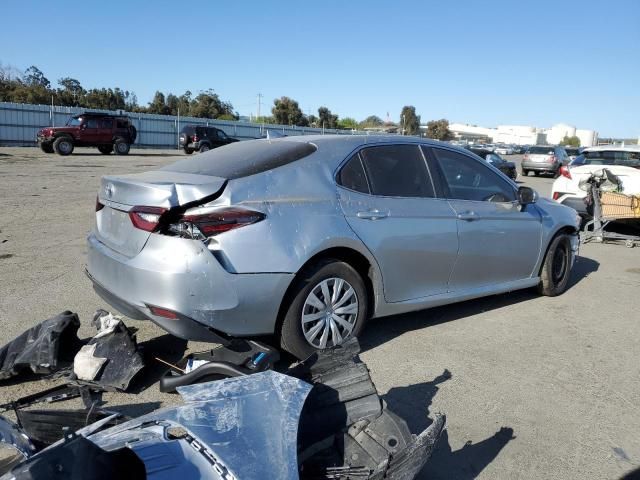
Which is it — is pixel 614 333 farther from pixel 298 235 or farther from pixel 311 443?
pixel 311 443

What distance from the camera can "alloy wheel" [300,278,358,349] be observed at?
3836 mm

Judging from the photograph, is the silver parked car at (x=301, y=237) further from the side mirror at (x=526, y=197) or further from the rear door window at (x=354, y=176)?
the side mirror at (x=526, y=197)

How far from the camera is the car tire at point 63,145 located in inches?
974

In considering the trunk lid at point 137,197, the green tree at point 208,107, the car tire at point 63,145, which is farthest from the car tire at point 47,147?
the green tree at point 208,107

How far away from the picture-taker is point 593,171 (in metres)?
10.3

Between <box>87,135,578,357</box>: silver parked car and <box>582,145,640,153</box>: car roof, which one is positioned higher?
<box>582,145,640,153</box>: car roof

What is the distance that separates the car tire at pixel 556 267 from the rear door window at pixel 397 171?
200 centimetres

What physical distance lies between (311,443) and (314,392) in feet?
0.88

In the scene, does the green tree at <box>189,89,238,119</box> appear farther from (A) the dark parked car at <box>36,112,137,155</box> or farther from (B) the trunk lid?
(B) the trunk lid

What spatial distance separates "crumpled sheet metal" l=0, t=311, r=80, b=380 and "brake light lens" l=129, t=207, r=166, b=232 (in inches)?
35.6

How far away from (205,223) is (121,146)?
1025 inches

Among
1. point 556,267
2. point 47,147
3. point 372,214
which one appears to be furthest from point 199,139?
point 372,214

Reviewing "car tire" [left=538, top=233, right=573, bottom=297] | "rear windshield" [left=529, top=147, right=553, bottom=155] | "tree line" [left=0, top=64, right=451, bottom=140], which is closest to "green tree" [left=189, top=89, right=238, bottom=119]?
"tree line" [left=0, top=64, right=451, bottom=140]

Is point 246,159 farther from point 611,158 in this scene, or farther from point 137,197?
point 611,158
